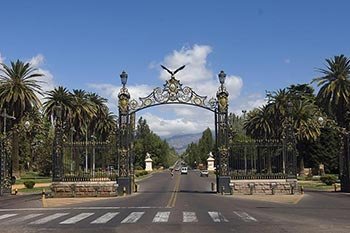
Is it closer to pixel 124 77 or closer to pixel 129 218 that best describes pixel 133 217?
pixel 129 218

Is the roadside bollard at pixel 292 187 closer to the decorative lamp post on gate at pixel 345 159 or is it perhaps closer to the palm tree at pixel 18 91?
the decorative lamp post on gate at pixel 345 159

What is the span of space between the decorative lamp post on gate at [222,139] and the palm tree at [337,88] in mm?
18566

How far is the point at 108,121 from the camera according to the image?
94250 mm

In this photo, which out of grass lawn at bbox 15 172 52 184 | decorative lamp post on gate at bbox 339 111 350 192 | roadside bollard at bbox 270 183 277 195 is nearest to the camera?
roadside bollard at bbox 270 183 277 195

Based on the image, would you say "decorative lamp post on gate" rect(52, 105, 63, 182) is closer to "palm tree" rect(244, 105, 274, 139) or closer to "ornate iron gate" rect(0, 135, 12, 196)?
"ornate iron gate" rect(0, 135, 12, 196)

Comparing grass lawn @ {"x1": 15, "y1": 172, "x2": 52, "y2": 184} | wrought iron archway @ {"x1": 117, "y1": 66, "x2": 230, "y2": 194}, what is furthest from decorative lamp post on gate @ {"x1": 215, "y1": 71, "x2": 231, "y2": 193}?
grass lawn @ {"x1": 15, "y1": 172, "x2": 52, "y2": 184}

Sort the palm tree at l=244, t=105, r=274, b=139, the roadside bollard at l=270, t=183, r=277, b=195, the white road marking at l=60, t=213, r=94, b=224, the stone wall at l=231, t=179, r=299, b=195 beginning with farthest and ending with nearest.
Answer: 1. the palm tree at l=244, t=105, r=274, b=139
2. the stone wall at l=231, t=179, r=299, b=195
3. the roadside bollard at l=270, t=183, r=277, b=195
4. the white road marking at l=60, t=213, r=94, b=224

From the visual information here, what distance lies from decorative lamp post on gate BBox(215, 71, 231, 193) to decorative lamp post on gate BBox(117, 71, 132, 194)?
254 inches

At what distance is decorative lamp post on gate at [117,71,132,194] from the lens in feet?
127

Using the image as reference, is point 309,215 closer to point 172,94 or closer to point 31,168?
point 172,94

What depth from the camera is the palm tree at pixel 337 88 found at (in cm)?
5325

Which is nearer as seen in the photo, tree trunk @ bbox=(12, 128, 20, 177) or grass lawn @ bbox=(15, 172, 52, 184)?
tree trunk @ bbox=(12, 128, 20, 177)

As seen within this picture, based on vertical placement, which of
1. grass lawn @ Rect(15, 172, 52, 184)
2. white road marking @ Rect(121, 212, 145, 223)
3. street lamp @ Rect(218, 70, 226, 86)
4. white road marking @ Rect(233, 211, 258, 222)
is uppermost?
street lamp @ Rect(218, 70, 226, 86)

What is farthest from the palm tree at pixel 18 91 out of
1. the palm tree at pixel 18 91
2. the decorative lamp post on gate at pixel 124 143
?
the decorative lamp post on gate at pixel 124 143
